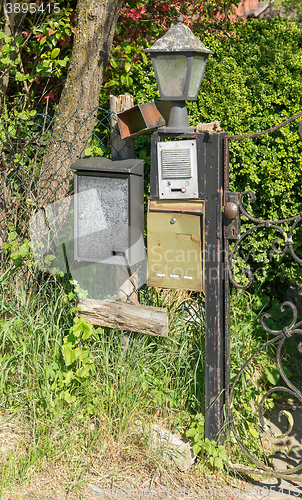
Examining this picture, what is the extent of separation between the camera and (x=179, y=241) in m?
2.46

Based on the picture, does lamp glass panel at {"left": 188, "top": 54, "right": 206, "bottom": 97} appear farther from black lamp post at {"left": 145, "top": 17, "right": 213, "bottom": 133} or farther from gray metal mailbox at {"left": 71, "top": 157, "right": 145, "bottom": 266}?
gray metal mailbox at {"left": 71, "top": 157, "right": 145, "bottom": 266}

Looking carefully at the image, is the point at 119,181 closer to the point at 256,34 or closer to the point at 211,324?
the point at 211,324

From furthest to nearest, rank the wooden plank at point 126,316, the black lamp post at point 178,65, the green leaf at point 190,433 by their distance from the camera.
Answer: the wooden plank at point 126,316 → the green leaf at point 190,433 → the black lamp post at point 178,65

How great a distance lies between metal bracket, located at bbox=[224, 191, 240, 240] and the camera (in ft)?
7.76

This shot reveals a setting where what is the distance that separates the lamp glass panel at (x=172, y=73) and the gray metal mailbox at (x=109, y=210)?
0.48 meters

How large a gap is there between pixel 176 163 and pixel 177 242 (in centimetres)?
43

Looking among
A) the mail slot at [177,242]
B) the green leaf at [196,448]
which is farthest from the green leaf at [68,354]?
the green leaf at [196,448]

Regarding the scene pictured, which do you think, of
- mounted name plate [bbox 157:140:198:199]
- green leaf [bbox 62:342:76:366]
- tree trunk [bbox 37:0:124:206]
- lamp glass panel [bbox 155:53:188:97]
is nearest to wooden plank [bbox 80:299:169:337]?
green leaf [bbox 62:342:76:366]

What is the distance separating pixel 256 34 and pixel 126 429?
3.44 m

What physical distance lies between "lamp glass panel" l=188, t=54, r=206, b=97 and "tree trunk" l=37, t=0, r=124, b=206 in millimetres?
1022

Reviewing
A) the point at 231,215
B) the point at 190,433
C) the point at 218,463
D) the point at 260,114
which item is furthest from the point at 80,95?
the point at 218,463

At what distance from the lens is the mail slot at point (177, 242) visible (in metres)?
2.43

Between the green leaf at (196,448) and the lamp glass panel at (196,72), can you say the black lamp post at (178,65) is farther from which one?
the green leaf at (196,448)

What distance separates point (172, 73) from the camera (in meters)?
2.32
